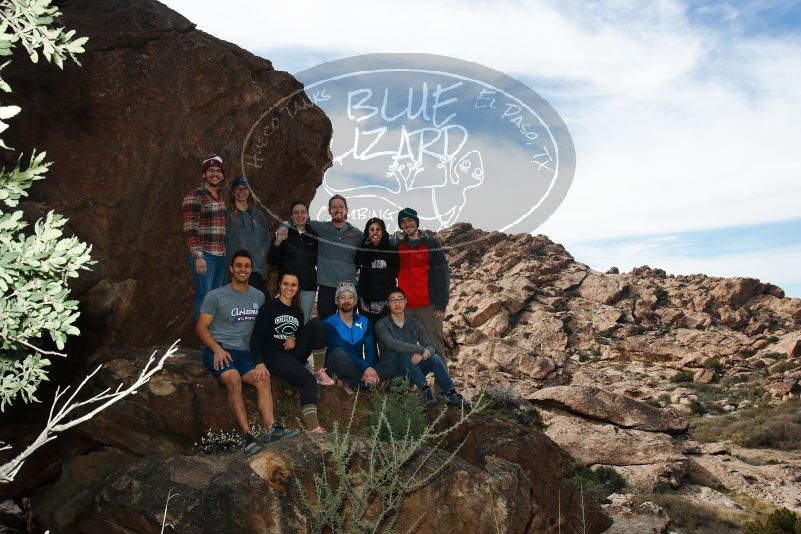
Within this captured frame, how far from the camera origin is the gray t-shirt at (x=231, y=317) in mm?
6449

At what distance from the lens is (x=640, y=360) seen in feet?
119

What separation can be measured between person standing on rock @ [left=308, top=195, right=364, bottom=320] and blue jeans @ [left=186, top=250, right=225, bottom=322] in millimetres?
1238

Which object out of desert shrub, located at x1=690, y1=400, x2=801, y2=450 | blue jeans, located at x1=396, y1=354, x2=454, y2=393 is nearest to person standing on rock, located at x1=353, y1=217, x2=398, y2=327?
blue jeans, located at x1=396, y1=354, x2=454, y2=393

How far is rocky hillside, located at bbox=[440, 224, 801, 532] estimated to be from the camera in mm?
18969

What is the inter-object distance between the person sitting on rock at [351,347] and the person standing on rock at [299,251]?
0.46 metres

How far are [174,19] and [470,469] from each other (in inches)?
307

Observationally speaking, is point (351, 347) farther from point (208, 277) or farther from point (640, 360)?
point (640, 360)

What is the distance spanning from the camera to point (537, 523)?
7.49 metres

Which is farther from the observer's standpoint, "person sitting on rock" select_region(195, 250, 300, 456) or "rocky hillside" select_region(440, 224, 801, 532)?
"rocky hillside" select_region(440, 224, 801, 532)

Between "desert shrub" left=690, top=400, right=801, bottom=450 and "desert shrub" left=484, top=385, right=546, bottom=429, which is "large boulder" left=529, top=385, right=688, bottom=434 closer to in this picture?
"desert shrub" left=484, top=385, right=546, bottom=429

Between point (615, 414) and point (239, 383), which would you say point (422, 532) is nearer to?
point (239, 383)

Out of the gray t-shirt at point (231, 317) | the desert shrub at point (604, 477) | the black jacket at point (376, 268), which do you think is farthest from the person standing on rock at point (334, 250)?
the desert shrub at point (604, 477)

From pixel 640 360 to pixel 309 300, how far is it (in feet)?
107

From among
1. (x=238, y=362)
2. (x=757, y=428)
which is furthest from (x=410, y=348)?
(x=757, y=428)
